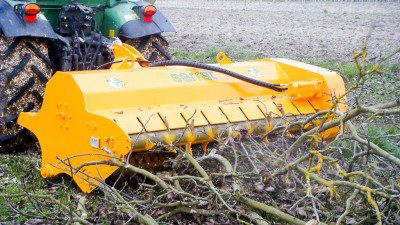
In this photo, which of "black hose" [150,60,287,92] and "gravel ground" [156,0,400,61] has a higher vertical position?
"black hose" [150,60,287,92]

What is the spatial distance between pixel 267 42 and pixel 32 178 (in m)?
8.30

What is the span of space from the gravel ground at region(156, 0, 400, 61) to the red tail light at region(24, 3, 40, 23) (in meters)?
5.85

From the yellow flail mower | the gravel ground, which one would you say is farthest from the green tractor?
the gravel ground

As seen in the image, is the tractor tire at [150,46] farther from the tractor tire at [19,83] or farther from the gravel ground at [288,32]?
the gravel ground at [288,32]

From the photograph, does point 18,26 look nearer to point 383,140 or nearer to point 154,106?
point 154,106

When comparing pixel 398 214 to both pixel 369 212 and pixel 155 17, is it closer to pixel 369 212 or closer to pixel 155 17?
pixel 369 212

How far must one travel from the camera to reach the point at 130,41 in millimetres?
5723

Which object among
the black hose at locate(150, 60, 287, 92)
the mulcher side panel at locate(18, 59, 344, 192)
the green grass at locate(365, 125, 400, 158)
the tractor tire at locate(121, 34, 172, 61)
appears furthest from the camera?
the tractor tire at locate(121, 34, 172, 61)

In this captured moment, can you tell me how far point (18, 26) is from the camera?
473 cm

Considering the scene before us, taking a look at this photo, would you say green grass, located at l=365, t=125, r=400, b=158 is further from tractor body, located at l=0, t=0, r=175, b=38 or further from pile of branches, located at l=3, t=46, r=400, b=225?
tractor body, located at l=0, t=0, r=175, b=38

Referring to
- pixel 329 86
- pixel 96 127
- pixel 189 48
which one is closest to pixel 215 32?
pixel 189 48

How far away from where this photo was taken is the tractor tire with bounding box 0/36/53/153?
4691mm

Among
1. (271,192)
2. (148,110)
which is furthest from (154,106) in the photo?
(271,192)

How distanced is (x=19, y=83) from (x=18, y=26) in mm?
419
